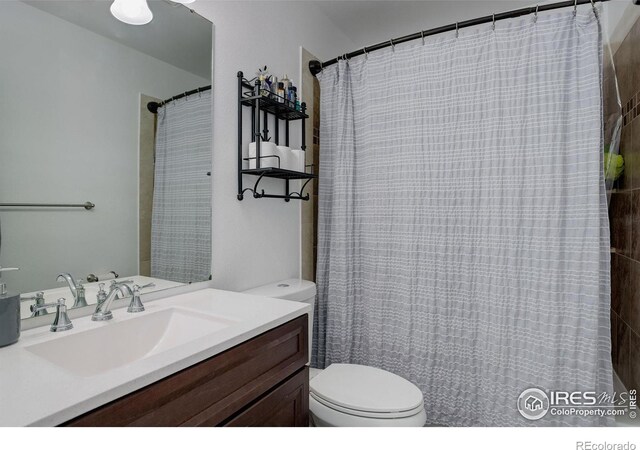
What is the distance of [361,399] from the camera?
132 cm

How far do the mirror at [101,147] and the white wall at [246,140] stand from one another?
0.07m

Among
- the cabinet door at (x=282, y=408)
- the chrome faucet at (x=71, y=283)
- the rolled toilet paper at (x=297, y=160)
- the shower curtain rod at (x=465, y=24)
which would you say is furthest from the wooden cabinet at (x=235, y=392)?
the shower curtain rod at (x=465, y=24)

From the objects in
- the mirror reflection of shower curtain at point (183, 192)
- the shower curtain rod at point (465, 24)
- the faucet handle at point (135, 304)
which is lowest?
the faucet handle at point (135, 304)

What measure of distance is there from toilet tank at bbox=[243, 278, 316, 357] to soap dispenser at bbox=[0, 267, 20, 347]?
0.88 m

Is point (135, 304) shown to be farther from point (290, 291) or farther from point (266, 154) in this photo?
point (266, 154)

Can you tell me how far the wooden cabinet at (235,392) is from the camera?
67 cm

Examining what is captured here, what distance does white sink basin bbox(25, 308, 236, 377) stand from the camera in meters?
0.86

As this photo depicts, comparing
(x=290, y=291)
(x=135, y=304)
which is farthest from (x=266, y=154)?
(x=135, y=304)

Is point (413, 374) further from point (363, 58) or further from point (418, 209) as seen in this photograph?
point (363, 58)

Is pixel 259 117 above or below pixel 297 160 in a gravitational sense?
above

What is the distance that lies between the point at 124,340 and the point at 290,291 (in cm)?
77

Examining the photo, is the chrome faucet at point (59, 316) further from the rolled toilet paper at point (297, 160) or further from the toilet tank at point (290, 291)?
the rolled toilet paper at point (297, 160)

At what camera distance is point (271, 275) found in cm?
182

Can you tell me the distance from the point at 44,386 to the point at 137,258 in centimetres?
63
